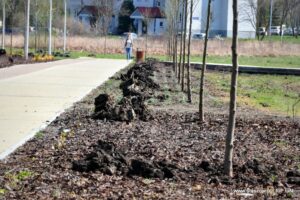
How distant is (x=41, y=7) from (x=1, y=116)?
2923cm

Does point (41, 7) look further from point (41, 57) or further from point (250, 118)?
point (250, 118)

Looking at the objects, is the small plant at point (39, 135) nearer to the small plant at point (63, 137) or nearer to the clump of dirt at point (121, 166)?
the small plant at point (63, 137)

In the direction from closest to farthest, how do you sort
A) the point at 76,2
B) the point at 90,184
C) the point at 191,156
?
1. the point at 90,184
2. the point at 191,156
3. the point at 76,2

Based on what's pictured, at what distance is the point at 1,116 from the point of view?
432 inches

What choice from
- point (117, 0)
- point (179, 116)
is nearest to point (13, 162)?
point (179, 116)

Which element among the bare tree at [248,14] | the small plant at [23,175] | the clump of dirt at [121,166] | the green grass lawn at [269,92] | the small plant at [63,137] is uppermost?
the bare tree at [248,14]

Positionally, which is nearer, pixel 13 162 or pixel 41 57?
pixel 13 162

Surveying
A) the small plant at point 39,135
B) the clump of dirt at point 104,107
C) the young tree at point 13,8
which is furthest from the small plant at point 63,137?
the young tree at point 13,8

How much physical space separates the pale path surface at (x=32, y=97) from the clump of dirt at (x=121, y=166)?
56.7 inches

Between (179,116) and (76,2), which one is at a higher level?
(76,2)

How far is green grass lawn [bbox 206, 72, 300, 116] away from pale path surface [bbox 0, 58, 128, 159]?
14.5ft

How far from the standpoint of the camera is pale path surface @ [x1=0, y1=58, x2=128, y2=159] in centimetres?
945

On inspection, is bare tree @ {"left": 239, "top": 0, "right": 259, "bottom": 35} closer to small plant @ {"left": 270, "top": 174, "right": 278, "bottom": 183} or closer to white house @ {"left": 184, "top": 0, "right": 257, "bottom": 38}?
white house @ {"left": 184, "top": 0, "right": 257, "bottom": 38}

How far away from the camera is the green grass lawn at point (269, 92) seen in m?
14.9
